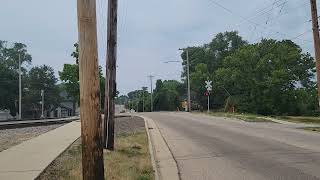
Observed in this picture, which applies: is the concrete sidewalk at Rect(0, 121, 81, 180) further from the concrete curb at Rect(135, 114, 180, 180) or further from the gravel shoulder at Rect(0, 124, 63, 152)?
the concrete curb at Rect(135, 114, 180, 180)

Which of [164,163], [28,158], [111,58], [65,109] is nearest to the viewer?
[164,163]

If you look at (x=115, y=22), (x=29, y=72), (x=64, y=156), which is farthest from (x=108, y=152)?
A: (x=29, y=72)

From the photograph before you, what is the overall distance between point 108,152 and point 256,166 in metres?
5.36

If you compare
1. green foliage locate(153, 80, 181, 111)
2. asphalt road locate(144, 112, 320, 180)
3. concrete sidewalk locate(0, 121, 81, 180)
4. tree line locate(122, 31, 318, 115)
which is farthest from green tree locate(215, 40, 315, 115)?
concrete sidewalk locate(0, 121, 81, 180)

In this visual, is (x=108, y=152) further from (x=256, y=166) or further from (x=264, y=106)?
(x=264, y=106)

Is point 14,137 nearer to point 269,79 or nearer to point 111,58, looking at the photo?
point 111,58

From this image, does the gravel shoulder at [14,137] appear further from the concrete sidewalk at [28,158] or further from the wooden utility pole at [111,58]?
the wooden utility pole at [111,58]

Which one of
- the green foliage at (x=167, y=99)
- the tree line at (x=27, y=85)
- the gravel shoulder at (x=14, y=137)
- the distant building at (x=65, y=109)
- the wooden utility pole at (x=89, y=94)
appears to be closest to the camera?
the wooden utility pole at (x=89, y=94)

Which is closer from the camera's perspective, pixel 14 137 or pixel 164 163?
pixel 164 163

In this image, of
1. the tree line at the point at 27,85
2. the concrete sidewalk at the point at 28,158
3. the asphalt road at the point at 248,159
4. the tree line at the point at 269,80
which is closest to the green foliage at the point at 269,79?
the tree line at the point at 269,80

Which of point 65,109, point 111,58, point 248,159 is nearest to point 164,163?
point 248,159

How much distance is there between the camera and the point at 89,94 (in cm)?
873

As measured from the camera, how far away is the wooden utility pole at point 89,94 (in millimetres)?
8750

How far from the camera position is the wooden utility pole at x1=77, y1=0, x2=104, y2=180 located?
8.75m
